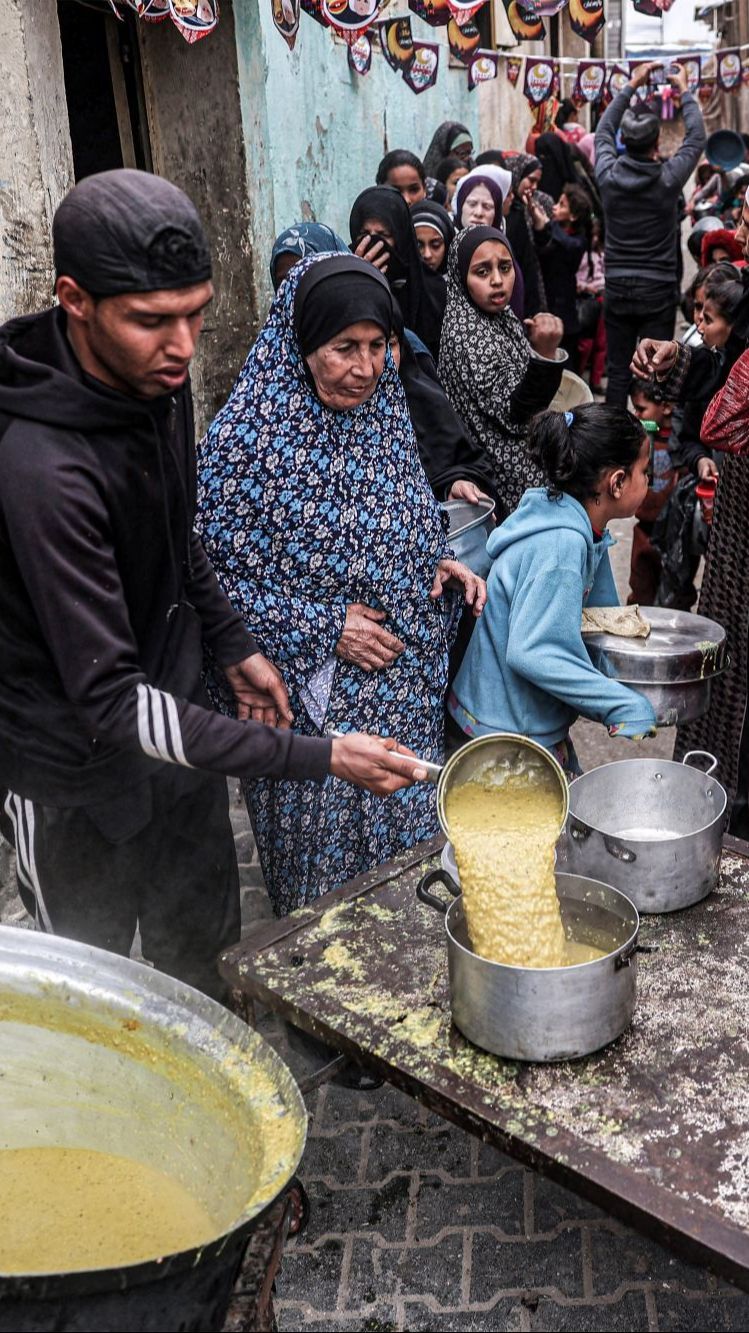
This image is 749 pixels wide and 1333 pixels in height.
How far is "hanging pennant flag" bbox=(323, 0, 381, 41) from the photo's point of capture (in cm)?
521

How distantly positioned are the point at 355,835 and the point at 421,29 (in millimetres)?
8905

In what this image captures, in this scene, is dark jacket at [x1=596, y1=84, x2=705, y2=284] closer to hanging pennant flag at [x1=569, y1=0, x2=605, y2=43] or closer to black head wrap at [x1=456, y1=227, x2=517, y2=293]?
hanging pennant flag at [x1=569, y1=0, x2=605, y2=43]

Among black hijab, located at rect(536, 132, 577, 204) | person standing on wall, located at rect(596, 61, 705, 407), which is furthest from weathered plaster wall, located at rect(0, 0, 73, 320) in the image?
black hijab, located at rect(536, 132, 577, 204)

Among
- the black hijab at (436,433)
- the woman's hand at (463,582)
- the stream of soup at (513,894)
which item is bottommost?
the stream of soup at (513,894)

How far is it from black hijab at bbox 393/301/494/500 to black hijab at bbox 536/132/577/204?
715 centimetres

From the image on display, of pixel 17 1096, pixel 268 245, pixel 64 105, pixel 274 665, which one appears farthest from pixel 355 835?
pixel 268 245

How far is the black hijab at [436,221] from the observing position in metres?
5.31

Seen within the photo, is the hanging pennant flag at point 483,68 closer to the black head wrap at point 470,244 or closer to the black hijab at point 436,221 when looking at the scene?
the black hijab at point 436,221

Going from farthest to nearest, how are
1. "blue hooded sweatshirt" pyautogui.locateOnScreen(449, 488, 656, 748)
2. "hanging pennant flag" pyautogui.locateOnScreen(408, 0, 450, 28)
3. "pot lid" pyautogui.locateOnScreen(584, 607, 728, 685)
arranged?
"hanging pennant flag" pyautogui.locateOnScreen(408, 0, 450, 28), "pot lid" pyautogui.locateOnScreen(584, 607, 728, 685), "blue hooded sweatshirt" pyautogui.locateOnScreen(449, 488, 656, 748)

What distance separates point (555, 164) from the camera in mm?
10078

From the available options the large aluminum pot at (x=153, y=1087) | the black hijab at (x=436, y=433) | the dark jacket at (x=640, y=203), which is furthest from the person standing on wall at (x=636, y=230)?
the large aluminum pot at (x=153, y=1087)

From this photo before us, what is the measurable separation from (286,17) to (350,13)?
32 cm

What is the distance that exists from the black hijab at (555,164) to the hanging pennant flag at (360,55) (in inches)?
107

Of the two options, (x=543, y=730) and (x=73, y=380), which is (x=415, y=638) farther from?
(x=73, y=380)
